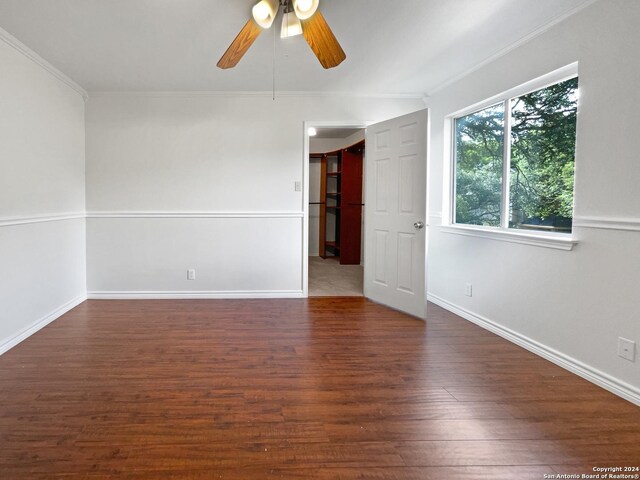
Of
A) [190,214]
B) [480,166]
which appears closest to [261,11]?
[480,166]

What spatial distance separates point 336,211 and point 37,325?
534 centimetres

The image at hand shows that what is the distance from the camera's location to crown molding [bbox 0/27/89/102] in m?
2.81

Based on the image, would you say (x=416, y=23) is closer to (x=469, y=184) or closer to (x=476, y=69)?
→ (x=476, y=69)

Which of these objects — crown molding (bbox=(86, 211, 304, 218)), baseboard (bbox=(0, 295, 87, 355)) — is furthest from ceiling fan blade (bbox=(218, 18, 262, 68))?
baseboard (bbox=(0, 295, 87, 355))

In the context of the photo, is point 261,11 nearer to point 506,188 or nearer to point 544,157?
point 544,157

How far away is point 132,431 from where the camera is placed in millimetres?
1832

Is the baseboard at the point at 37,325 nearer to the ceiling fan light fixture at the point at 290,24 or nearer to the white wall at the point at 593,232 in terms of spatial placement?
the ceiling fan light fixture at the point at 290,24

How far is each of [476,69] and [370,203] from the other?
5.48 ft

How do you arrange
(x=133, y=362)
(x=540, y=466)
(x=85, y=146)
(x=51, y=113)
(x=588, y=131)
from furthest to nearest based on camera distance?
(x=85, y=146) → (x=51, y=113) → (x=133, y=362) → (x=588, y=131) → (x=540, y=466)

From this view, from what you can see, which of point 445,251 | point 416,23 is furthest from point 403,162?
point 416,23

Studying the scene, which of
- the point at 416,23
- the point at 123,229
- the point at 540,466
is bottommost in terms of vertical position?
the point at 540,466

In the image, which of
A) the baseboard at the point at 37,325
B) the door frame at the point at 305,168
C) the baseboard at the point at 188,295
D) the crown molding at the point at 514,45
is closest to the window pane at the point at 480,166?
the crown molding at the point at 514,45

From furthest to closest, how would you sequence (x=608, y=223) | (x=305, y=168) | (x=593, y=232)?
(x=305, y=168)
(x=593, y=232)
(x=608, y=223)

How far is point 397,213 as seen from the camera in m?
4.04
